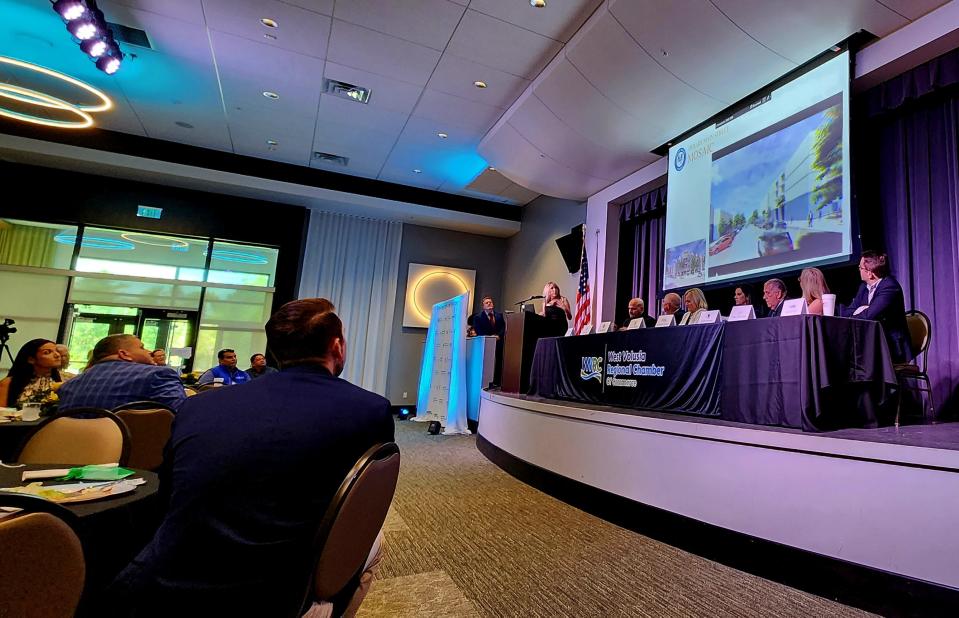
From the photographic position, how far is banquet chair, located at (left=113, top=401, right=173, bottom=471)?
2113 mm

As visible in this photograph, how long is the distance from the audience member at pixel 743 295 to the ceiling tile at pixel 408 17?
11.4 ft

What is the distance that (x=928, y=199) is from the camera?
331 centimetres

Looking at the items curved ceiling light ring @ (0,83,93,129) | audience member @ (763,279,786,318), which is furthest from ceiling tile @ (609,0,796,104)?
curved ceiling light ring @ (0,83,93,129)

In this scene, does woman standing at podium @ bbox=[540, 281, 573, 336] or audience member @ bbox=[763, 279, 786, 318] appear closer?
audience member @ bbox=[763, 279, 786, 318]

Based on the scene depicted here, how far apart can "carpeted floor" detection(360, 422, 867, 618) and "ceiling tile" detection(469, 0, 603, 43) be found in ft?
12.7

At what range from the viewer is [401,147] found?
6.76 metres

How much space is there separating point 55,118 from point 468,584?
7705 millimetres

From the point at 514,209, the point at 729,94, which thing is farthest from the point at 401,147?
the point at 729,94

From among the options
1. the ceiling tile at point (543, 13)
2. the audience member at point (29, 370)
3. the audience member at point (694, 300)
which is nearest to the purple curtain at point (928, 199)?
the audience member at point (694, 300)

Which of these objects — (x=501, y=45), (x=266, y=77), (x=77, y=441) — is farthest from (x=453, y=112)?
(x=77, y=441)

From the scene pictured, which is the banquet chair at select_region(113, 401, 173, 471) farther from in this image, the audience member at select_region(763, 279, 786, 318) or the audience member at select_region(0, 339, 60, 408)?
the audience member at select_region(763, 279, 786, 318)

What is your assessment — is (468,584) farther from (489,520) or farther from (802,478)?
(802,478)

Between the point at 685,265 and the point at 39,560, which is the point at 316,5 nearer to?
the point at 685,265

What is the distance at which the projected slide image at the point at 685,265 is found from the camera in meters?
4.62
